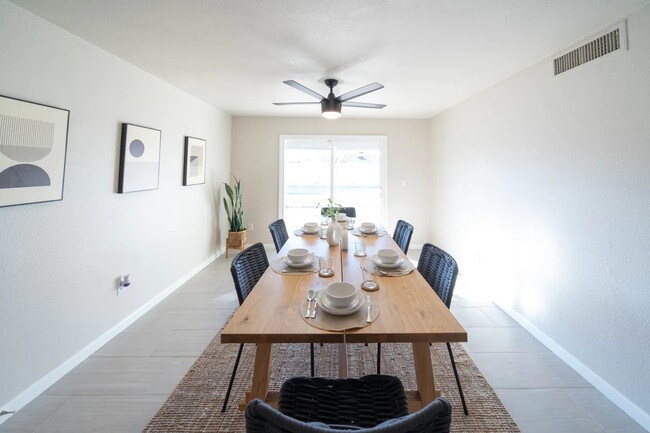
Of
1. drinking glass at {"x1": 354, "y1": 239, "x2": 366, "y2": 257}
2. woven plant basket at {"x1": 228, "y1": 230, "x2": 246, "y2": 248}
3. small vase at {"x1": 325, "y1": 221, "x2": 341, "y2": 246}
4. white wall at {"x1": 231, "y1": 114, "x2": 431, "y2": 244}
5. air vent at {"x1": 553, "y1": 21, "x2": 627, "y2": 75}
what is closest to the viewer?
air vent at {"x1": 553, "y1": 21, "x2": 627, "y2": 75}

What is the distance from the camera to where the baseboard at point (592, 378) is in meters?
1.54

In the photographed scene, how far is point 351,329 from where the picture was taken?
108cm

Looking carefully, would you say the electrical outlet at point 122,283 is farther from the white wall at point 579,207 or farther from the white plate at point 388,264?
the white wall at point 579,207

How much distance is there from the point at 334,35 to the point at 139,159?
80.0 inches

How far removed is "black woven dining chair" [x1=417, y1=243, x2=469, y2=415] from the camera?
1.57 meters

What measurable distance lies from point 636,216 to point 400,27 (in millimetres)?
1840

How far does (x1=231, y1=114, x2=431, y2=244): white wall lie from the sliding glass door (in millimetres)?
143

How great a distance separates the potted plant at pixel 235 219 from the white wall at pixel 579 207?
3.40 metres

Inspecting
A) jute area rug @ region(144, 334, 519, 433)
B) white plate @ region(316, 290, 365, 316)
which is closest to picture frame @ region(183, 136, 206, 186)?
jute area rug @ region(144, 334, 519, 433)

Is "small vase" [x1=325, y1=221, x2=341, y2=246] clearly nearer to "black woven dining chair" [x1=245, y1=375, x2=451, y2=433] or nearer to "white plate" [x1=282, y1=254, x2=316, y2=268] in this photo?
"white plate" [x1=282, y1=254, x2=316, y2=268]

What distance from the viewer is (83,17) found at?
1.73m

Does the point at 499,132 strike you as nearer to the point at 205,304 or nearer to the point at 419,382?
the point at 419,382

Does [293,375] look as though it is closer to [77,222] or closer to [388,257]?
[388,257]

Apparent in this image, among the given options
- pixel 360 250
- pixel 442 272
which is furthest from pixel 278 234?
pixel 442 272
